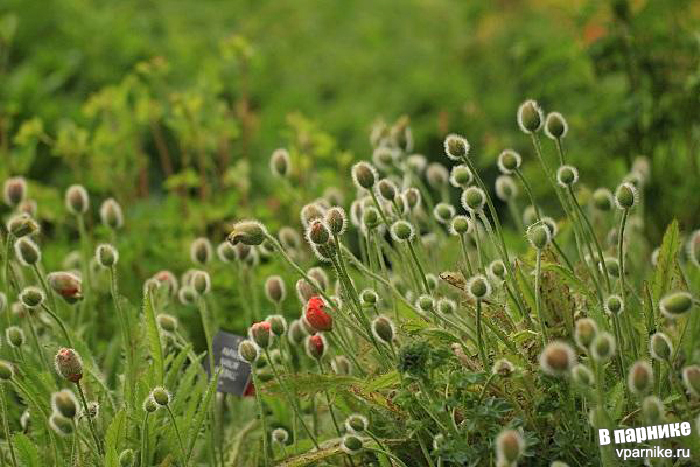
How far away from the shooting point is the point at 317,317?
162 cm

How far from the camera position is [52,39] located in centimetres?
436

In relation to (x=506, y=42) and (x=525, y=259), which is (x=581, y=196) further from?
(x=506, y=42)

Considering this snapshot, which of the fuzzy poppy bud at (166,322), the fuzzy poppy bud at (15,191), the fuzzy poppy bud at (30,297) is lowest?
the fuzzy poppy bud at (30,297)

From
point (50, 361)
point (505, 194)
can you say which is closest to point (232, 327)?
point (50, 361)

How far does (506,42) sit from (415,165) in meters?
2.89

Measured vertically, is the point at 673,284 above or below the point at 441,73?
below

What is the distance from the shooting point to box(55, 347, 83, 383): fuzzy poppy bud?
1.54 meters

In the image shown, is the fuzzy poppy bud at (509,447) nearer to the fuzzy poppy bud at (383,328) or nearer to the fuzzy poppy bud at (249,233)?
the fuzzy poppy bud at (383,328)

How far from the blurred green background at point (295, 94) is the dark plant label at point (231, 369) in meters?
0.48

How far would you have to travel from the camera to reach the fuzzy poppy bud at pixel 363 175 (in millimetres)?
1705

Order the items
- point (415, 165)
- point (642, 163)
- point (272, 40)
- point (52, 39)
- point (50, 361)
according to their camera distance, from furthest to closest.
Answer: point (272, 40), point (52, 39), point (642, 163), point (415, 165), point (50, 361)

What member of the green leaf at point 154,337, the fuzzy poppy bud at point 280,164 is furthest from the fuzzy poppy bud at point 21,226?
the fuzzy poppy bud at point 280,164

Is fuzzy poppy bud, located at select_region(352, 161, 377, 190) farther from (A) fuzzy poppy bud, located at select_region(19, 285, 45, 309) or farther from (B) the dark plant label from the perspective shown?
(A) fuzzy poppy bud, located at select_region(19, 285, 45, 309)

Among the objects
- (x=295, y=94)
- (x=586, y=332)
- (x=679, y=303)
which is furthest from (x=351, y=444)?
(x=295, y=94)
